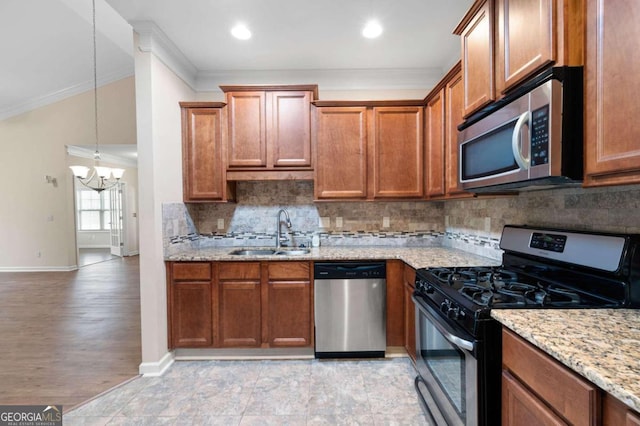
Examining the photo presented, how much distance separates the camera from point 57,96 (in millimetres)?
5836

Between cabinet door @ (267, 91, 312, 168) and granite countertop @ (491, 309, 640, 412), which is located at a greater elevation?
cabinet door @ (267, 91, 312, 168)

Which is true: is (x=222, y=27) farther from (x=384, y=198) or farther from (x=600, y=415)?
(x=600, y=415)

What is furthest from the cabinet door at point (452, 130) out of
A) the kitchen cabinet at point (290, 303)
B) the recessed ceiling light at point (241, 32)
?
the recessed ceiling light at point (241, 32)

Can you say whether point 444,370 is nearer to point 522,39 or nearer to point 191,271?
point 522,39

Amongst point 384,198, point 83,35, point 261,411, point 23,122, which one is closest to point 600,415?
point 261,411

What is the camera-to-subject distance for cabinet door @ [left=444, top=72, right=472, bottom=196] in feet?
7.23

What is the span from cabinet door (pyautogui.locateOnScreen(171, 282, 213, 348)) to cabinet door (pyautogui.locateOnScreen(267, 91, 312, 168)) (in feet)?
4.48

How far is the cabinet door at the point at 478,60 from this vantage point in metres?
1.55

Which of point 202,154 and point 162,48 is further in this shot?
point 202,154

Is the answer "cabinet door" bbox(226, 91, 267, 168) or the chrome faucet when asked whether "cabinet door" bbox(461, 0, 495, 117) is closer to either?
"cabinet door" bbox(226, 91, 267, 168)

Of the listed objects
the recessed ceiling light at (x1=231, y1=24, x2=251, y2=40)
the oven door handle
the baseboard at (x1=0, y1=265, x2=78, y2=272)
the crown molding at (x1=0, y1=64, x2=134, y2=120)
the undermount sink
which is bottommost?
the baseboard at (x1=0, y1=265, x2=78, y2=272)

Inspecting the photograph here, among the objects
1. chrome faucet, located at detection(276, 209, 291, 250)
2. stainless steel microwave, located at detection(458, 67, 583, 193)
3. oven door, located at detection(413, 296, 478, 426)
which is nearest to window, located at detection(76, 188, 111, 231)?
chrome faucet, located at detection(276, 209, 291, 250)

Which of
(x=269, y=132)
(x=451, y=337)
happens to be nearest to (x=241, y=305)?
(x=269, y=132)

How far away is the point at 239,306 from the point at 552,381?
7.37 feet
